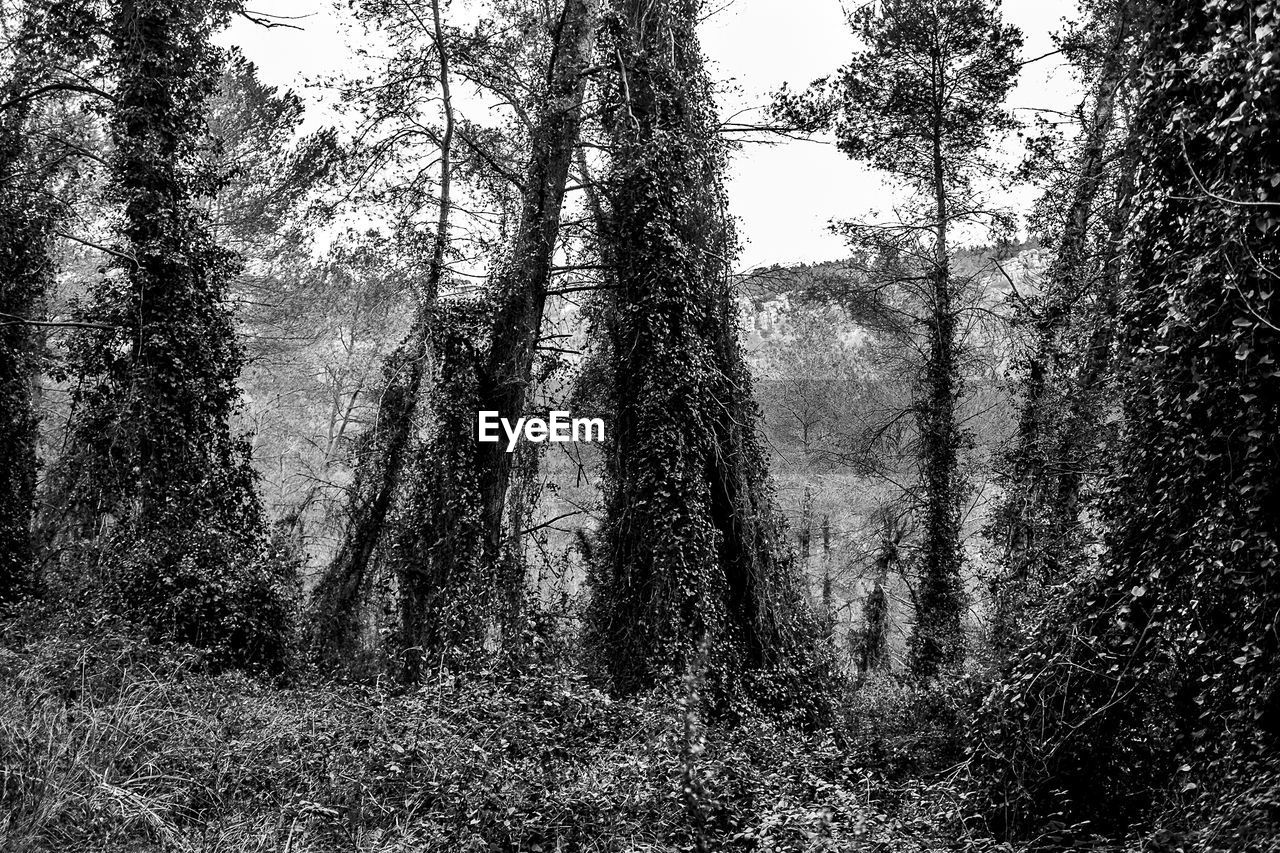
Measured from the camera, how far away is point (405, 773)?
6.68m

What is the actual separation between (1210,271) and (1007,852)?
3534 mm

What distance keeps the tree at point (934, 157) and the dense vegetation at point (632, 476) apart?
7 centimetres

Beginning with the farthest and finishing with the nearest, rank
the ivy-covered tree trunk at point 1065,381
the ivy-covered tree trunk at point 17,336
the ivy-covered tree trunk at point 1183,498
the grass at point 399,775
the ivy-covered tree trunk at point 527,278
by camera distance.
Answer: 1. the ivy-covered tree trunk at point 17,336
2. the ivy-covered tree trunk at point 527,278
3. the ivy-covered tree trunk at point 1065,381
4. the grass at point 399,775
5. the ivy-covered tree trunk at point 1183,498

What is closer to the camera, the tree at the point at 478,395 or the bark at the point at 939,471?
the tree at the point at 478,395

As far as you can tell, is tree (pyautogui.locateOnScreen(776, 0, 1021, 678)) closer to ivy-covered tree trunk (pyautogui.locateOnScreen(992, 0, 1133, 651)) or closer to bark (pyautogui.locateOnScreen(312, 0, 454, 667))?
ivy-covered tree trunk (pyautogui.locateOnScreen(992, 0, 1133, 651))

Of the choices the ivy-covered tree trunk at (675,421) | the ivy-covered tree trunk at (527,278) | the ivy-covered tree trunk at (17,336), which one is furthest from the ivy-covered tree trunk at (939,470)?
the ivy-covered tree trunk at (17,336)

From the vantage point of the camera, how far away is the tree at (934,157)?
50.3ft

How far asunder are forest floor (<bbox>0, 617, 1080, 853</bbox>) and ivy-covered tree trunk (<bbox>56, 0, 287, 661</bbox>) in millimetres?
1747

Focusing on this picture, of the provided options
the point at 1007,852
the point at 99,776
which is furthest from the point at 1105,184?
the point at 99,776

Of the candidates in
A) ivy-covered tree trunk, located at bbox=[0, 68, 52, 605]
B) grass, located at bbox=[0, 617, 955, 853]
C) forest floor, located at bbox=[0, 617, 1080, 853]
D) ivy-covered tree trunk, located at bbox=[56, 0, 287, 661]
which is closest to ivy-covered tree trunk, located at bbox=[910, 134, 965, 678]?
forest floor, located at bbox=[0, 617, 1080, 853]

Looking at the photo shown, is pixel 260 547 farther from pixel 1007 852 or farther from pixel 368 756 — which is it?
pixel 1007 852

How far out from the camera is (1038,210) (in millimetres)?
13945

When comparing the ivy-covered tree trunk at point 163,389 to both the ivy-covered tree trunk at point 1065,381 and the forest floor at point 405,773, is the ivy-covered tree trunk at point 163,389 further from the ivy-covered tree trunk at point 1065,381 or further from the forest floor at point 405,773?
the ivy-covered tree trunk at point 1065,381

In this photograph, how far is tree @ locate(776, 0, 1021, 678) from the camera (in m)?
15.3
